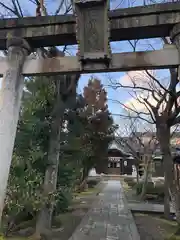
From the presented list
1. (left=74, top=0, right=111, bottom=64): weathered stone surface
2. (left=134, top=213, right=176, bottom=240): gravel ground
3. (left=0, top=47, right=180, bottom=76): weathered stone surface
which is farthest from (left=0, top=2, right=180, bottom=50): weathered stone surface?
(left=134, top=213, right=176, bottom=240): gravel ground

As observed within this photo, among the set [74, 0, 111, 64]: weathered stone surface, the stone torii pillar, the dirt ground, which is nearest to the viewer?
the stone torii pillar

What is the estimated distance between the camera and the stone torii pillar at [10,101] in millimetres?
4961

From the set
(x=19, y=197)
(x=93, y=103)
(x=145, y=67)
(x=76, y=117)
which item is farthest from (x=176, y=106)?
(x=93, y=103)

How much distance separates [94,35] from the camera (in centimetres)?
516

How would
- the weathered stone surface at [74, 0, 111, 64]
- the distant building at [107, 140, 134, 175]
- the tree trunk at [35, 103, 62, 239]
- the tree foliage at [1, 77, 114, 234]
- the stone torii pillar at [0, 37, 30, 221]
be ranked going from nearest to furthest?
1. the stone torii pillar at [0, 37, 30, 221]
2. the weathered stone surface at [74, 0, 111, 64]
3. the tree foliage at [1, 77, 114, 234]
4. the tree trunk at [35, 103, 62, 239]
5. the distant building at [107, 140, 134, 175]

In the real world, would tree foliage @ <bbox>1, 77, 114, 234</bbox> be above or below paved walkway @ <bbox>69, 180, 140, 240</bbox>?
above

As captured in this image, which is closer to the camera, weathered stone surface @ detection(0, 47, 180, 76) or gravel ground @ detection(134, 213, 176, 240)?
weathered stone surface @ detection(0, 47, 180, 76)

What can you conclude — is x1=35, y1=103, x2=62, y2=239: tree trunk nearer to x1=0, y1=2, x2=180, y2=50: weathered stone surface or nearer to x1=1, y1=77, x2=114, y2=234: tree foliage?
x1=1, y1=77, x2=114, y2=234: tree foliage

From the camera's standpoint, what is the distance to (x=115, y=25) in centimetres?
534

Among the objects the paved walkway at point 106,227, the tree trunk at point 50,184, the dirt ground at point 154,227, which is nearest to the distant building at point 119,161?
the dirt ground at point 154,227

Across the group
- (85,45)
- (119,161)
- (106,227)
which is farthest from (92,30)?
(119,161)

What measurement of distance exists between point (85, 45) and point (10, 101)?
6.37 feet

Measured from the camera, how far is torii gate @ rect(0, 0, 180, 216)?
5.04 m

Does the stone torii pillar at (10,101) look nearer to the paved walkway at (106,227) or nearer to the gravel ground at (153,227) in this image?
the paved walkway at (106,227)
